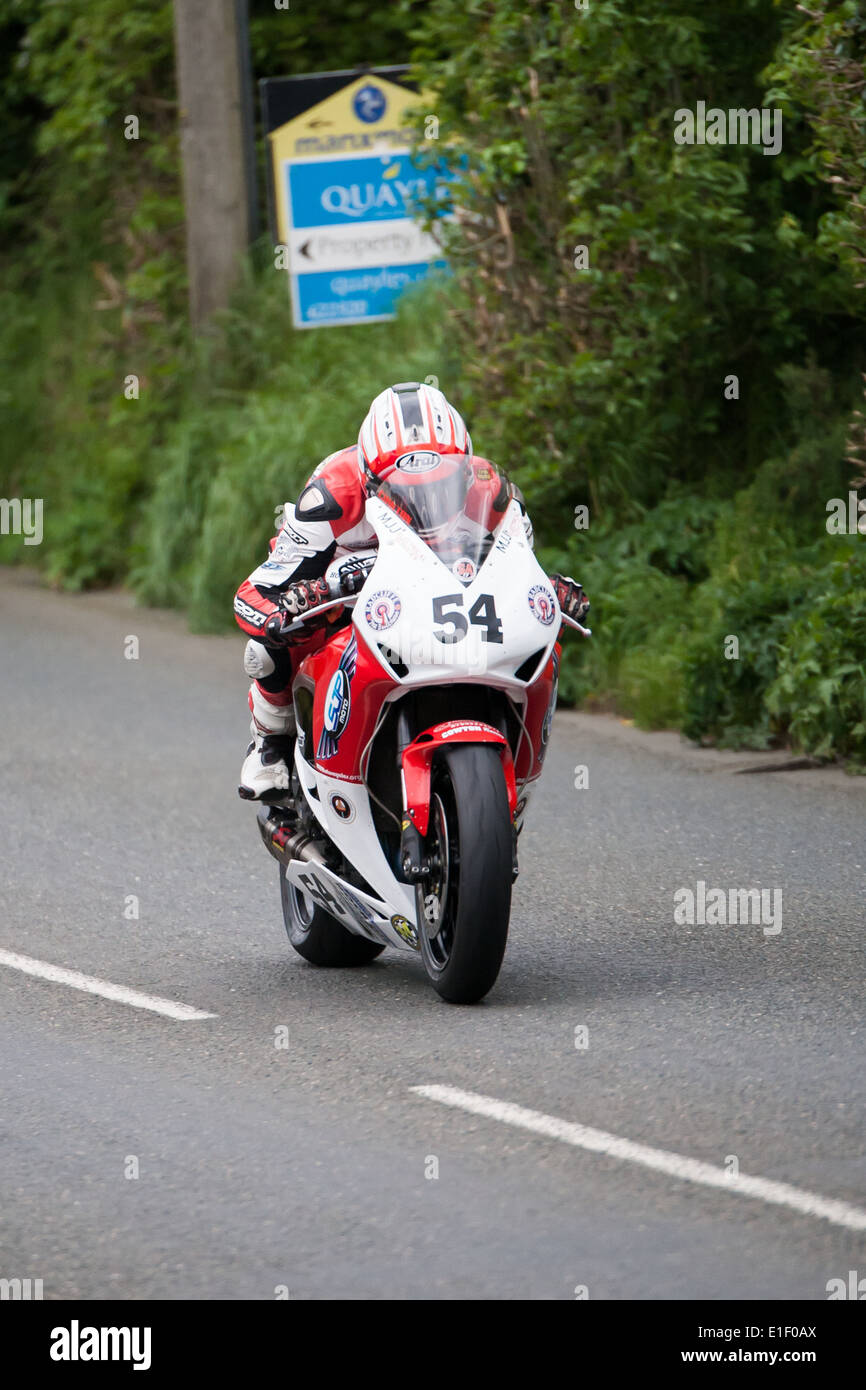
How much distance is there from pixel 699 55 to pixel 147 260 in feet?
29.2

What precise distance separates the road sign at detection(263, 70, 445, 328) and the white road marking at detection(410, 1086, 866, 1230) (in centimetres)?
1233

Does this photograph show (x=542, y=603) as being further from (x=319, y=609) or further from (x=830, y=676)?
(x=830, y=676)

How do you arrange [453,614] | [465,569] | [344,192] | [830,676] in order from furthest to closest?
[344,192], [830,676], [465,569], [453,614]

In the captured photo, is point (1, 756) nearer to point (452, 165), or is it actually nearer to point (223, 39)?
point (452, 165)

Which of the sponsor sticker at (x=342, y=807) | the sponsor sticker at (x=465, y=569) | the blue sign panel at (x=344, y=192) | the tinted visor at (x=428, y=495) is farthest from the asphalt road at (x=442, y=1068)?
the blue sign panel at (x=344, y=192)

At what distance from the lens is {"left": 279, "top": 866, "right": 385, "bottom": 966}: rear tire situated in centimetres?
727

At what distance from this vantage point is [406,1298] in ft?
14.4

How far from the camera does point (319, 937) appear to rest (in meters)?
7.30

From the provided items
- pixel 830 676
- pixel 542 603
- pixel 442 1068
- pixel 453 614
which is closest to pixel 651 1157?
pixel 442 1068

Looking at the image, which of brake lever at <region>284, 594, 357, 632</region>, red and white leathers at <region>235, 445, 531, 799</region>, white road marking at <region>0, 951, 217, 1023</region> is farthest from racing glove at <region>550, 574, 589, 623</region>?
white road marking at <region>0, 951, 217, 1023</region>

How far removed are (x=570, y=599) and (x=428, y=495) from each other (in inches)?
22.8

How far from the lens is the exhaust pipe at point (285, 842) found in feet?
22.9

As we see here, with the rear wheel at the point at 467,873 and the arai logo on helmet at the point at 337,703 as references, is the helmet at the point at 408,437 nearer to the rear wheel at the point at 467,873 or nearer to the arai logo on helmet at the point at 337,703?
the arai logo on helmet at the point at 337,703

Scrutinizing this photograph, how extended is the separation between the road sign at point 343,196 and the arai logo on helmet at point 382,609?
37.0 ft
